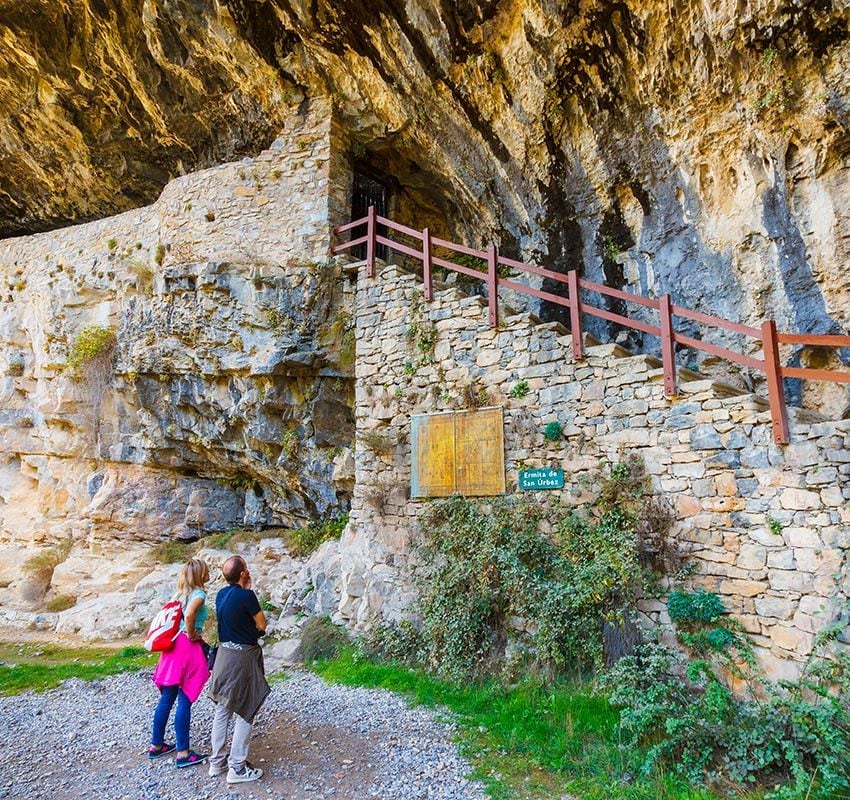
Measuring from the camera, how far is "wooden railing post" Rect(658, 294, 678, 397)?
5.55 meters

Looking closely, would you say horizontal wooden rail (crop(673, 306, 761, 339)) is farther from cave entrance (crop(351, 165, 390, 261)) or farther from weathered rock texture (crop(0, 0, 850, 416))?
cave entrance (crop(351, 165, 390, 261))

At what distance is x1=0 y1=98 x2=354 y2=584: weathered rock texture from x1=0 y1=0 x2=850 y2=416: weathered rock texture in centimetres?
154

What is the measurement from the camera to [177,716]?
4281 millimetres

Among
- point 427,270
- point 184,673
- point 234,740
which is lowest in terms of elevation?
point 234,740

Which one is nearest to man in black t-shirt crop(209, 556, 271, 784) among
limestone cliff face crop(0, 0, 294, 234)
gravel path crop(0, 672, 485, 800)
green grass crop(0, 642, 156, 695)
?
gravel path crop(0, 672, 485, 800)

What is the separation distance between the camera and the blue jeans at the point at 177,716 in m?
4.23

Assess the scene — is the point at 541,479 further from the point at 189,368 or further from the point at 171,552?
the point at 171,552

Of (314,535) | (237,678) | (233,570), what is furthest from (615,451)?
(314,535)

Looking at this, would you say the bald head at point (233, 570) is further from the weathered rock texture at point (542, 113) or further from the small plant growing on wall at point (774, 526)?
the weathered rock texture at point (542, 113)

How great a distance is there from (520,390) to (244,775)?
4542mm

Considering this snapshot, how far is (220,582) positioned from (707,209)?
9.19 metres

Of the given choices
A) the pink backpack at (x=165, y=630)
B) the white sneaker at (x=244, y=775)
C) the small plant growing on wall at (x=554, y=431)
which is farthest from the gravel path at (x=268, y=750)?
the small plant growing on wall at (x=554, y=431)

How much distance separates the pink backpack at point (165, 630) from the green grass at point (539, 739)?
2.29 metres

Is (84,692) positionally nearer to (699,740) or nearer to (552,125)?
(699,740)
